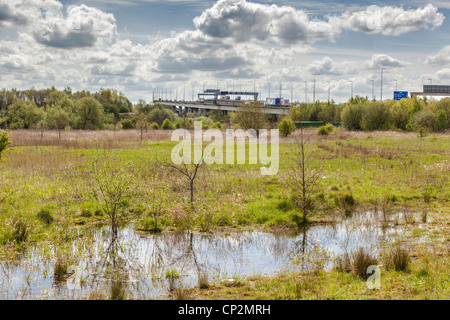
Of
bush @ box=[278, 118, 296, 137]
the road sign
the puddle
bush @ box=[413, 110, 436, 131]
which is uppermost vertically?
the road sign

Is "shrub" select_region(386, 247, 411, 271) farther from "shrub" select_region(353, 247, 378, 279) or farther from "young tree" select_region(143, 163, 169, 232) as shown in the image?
"young tree" select_region(143, 163, 169, 232)

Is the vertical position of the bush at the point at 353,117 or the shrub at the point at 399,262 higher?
the bush at the point at 353,117

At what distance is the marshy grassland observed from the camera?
912 centimetres

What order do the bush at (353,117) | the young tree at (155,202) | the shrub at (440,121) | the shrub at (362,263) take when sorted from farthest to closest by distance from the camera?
the bush at (353,117), the shrub at (440,121), the young tree at (155,202), the shrub at (362,263)

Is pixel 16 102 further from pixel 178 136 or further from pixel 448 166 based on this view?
pixel 448 166

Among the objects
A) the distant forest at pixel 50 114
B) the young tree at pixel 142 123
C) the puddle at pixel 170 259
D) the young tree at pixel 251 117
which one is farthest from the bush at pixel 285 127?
the puddle at pixel 170 259

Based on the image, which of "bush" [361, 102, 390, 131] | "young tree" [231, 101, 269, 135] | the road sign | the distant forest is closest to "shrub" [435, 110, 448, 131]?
"bush" [361, 102, 390, 131]

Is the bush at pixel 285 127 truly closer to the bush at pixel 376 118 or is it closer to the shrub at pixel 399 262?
the bush at pixel 376 118

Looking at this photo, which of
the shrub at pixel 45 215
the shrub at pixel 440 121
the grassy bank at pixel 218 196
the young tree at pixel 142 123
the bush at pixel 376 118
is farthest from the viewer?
the bush at pixel 376 118

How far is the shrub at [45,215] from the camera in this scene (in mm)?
14625

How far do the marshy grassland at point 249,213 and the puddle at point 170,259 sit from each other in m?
0.28

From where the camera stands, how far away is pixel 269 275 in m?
10.1

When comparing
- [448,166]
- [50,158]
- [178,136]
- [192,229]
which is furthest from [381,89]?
[192,229]

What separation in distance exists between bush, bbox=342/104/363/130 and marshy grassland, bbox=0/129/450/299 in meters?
48.6
